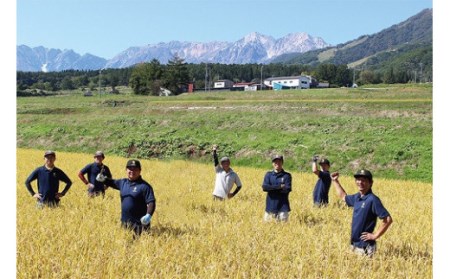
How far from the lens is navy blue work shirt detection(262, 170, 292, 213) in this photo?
888 centimetres

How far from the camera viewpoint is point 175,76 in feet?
294

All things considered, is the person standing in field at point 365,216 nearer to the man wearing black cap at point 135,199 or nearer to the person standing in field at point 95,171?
the man wearing black cap at point 135,199

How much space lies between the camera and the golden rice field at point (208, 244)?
18.8 feet

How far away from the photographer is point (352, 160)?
2422 centimetres

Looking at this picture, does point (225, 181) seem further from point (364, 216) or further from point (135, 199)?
point (364, 216)

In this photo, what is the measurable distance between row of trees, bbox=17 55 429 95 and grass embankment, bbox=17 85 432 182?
46.1 meters

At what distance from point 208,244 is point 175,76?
84.8m

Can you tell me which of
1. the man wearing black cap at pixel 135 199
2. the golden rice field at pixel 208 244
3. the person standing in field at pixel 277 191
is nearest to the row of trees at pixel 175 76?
the golden rice field at pixel 208 244

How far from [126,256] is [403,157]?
20.4 metres

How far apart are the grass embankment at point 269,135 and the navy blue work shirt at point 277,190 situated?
15.0m

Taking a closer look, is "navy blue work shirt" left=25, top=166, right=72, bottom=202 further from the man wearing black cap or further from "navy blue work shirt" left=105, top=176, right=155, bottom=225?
"navy blue work shirt" left=105, top=176, right=155, bottom=225

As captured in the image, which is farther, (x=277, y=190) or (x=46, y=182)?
(x=46, y=182)

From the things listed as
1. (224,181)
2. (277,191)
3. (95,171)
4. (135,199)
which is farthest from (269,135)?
(135,199)

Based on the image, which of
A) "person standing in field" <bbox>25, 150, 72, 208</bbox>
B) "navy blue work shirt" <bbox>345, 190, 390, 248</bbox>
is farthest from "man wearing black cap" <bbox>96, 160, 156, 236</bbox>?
"navy blue work shirt" <bbox>345, 190, 390, 248</bbox>
